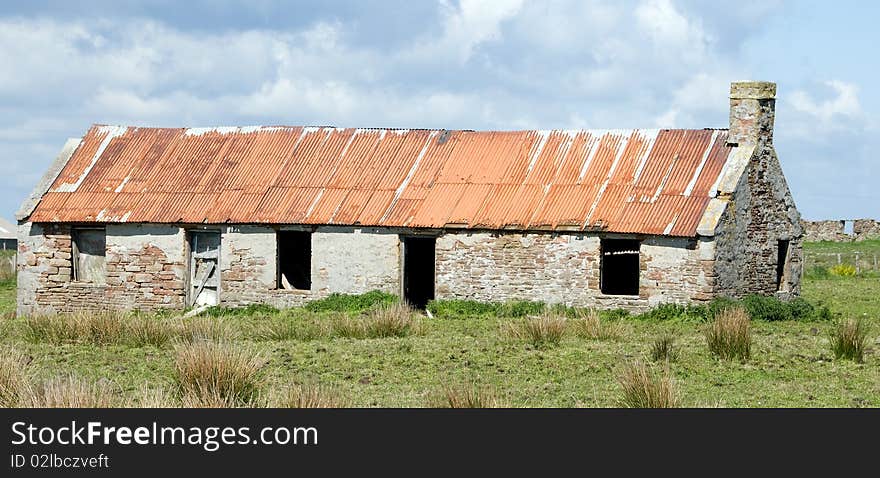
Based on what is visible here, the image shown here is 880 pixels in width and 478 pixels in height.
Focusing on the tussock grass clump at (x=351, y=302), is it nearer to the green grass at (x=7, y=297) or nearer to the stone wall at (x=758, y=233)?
the stone wall at (x=758, y=233)

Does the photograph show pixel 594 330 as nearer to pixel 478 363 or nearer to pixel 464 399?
pixel 478 363

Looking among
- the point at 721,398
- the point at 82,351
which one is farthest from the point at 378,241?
the point at 721,398

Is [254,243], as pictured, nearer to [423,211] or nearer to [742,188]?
[423,211]

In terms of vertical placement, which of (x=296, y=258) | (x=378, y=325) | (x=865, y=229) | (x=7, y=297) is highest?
(x=865, y=229)

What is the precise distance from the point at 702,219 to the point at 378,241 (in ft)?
20.3

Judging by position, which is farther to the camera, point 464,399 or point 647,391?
point 647,391

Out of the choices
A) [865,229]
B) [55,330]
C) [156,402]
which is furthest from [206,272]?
[865,229]

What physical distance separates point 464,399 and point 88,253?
55.4 feet

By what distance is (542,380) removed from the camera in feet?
46.8

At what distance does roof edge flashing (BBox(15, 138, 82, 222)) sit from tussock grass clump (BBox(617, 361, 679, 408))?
17.5 meters

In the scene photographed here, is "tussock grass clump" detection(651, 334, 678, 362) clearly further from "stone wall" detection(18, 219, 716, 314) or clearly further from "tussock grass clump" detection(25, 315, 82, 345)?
"tussock grass clump" detection(25, 315, 82, 345)

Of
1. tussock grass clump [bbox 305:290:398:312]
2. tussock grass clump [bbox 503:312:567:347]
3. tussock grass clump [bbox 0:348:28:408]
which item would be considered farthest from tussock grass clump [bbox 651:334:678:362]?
tussock grass clump [bbox 305:290:398:312]

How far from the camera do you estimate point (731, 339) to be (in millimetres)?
16016

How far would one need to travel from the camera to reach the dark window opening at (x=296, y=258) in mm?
25781
